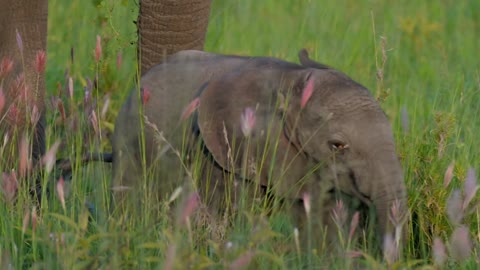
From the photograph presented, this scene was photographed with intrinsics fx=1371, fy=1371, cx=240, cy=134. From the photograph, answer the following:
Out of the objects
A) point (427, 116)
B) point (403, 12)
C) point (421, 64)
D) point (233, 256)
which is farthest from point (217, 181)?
point (403, 12)

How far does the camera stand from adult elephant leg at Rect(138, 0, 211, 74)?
5242 millimetres

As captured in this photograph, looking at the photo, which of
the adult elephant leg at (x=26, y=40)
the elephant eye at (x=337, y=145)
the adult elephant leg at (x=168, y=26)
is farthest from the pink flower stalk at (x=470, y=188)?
the adult elephant leg at (x=26, y=40)

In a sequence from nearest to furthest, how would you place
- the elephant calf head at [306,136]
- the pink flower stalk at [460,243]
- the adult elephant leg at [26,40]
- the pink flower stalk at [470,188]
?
1. the pink flower stalk at [460,243]
2. the pink flower stalk at [470,188]
3. the elephant calf head at [306,136]
4. the adult elephant leg at [26,40]

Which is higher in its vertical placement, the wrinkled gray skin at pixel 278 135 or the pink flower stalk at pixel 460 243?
the pink flower stalk at pixel 460 243

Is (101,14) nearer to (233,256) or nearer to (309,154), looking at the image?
(309,154)

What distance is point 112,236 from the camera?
358 cm

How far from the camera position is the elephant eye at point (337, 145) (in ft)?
14.8

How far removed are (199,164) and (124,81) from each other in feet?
7.55

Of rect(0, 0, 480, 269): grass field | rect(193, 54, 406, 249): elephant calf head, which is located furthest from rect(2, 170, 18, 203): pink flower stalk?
rect(193, 54, 406, 249): elephant calf head

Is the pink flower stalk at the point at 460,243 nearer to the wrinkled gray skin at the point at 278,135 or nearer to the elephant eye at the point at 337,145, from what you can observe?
the wrinkled gray skin at the point at 278,135

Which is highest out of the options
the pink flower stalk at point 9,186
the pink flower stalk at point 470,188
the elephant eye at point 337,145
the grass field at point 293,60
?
the pink flower stalk at point 470,188

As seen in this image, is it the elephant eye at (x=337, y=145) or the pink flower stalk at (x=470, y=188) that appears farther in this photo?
the elephant eye at (x=337, y=145)

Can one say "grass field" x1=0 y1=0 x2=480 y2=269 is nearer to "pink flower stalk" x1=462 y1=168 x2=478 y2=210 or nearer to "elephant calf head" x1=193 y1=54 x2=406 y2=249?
"pink flower stalk" x1=462 y1=168 x2=478 y2=210

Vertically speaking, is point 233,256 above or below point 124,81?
above
